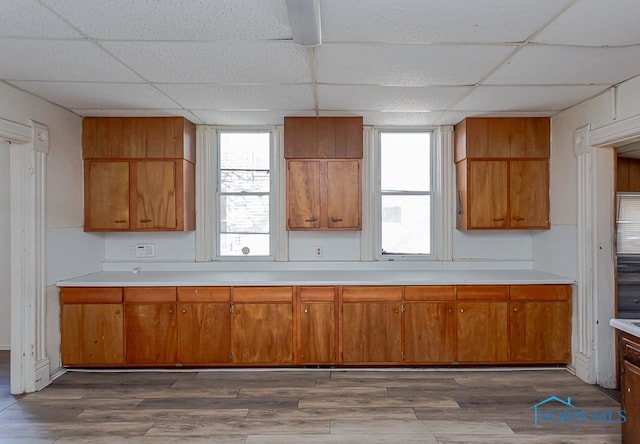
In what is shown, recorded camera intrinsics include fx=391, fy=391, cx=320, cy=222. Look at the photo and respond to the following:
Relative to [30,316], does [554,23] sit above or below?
above

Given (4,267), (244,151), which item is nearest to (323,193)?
(244,151)

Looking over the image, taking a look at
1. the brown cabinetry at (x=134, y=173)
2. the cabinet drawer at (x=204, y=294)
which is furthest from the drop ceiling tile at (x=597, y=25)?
the brown cabinetry at (x=134, y=173)

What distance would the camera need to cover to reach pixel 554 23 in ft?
6.51

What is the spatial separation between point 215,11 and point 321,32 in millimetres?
544

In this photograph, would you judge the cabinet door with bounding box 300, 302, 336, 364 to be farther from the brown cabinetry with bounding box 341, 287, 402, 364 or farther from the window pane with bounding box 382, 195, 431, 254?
the window pane with bounding box 382, 195, 431, 254

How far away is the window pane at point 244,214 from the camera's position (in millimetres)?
4121

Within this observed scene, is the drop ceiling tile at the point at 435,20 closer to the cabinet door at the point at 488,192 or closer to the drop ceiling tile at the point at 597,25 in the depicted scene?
the drop ceiling tile at the point at 597,25

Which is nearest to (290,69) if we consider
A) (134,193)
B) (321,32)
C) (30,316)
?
(321,32)

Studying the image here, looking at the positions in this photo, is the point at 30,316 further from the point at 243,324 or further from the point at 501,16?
the point at 501,16

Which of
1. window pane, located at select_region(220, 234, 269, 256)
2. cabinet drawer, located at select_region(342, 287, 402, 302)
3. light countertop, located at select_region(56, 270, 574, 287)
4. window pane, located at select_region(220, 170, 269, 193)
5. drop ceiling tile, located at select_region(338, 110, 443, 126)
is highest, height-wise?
drop ceiling tile, located at select_region(338, 110, 443, 126)

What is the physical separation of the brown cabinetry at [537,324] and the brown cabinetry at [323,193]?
1.59 meters

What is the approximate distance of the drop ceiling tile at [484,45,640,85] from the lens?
2.31 metres

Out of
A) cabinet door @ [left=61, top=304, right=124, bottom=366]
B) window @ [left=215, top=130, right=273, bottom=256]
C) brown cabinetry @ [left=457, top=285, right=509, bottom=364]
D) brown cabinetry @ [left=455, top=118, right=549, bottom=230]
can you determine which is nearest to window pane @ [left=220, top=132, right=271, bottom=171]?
window @ [left=215, top=130, right=273, bottom=256]

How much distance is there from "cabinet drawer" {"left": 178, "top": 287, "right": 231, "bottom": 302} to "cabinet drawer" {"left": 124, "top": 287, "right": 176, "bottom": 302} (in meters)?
0.09
